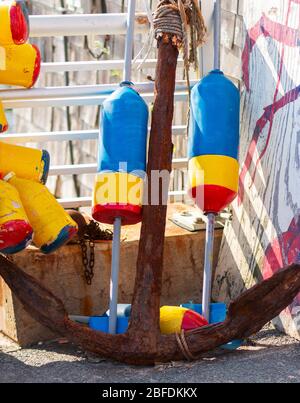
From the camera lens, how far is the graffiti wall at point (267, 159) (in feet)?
12.5

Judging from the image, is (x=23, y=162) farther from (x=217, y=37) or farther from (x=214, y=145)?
(x=217, y=37)

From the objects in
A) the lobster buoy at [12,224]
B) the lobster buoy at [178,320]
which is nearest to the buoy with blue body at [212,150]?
the lobster buoy at [178,320]

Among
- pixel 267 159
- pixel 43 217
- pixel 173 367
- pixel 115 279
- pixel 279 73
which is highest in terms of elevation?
pixel 279 73

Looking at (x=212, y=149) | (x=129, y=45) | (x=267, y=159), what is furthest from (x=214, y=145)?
(x=129, y=45)

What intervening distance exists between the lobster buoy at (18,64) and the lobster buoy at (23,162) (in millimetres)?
281

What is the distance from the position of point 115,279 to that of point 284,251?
0.68 metres

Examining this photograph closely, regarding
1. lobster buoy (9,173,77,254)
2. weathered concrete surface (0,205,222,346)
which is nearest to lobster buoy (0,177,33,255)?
lobster buoy (9,173,77,254)

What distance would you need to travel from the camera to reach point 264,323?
3.65m

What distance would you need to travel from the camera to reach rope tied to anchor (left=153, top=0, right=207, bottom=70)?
3768 millimetres

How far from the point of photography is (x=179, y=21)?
3781mm

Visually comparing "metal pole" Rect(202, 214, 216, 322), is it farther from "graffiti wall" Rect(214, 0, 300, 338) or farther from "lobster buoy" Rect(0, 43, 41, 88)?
"lobster buoy" Rect(0, 43, 41, 88)

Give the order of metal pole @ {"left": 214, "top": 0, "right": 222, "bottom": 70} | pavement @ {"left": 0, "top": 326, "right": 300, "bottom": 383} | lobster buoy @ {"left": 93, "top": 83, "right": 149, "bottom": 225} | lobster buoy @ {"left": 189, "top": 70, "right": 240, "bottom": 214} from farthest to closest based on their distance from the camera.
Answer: metal pole @ {"left": 214, "top": 0, "right": 222, "bottom": 70} < lobster buoy @ {"left": 189, "top": 70, "right": 240, "bottom": 214} < lobster buoy @ {"left": 93, "top": 83, "right": 149, "bottom": 225} < pavement @ {"left": 0, "top": 326, "right": 300, "bottom": 383}

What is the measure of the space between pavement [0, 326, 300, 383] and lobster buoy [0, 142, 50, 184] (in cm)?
71
